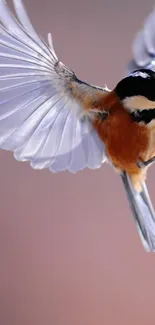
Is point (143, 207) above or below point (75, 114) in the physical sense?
below

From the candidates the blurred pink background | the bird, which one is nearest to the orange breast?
the bird

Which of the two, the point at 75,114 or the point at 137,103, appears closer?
the point at 137,103

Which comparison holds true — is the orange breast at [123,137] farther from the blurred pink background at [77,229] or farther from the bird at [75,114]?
the blurred pink background at [77,229]

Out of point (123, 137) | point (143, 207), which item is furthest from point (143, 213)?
point (123, 137)

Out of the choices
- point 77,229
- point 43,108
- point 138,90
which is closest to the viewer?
point 138,90

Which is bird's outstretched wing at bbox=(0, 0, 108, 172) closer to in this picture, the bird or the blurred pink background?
the bird

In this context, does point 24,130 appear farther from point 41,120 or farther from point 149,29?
point 149,29

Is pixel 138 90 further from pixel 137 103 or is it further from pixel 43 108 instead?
pixel 43 108

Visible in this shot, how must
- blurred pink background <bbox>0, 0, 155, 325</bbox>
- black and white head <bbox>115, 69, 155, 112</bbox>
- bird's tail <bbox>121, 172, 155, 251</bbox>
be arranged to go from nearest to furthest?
1. black and white head <bbox>115, 69, 155, 112</bbox>
2. bird's tail <bbox>121, 172, 155, 251</bbox>
3. blurred pink background <bbox>0, 0, 155, 325</bbox>
